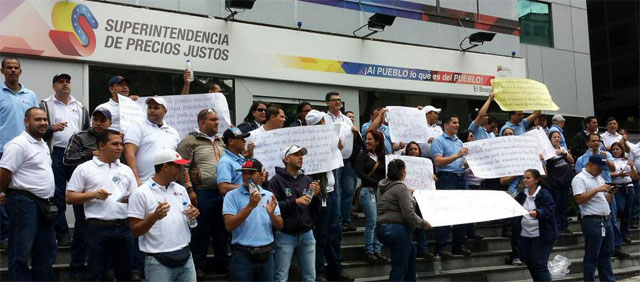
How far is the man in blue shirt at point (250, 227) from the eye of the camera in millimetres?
5992

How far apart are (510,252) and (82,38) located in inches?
308

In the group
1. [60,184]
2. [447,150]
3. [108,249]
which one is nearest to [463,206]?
[447,150]

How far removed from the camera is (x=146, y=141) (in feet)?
22.3

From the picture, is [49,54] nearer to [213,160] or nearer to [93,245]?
[213,160]

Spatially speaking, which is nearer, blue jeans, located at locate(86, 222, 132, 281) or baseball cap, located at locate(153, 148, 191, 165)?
baseball cap, located at locate(153, 148, 191, 165)

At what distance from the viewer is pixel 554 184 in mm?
10898

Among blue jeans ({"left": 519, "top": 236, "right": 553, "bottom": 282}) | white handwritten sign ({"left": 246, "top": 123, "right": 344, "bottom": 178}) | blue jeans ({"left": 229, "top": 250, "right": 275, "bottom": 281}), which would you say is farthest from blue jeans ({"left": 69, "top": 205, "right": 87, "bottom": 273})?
blue jeans ({"left": 519, "top": 236, "right": 553, "bottom": 282})

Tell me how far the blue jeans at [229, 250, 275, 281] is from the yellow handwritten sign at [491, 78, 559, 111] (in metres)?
6.52

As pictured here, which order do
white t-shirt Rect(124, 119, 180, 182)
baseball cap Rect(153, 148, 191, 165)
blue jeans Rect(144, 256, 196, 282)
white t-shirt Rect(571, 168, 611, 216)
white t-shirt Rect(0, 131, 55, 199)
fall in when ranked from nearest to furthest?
blue jeans Rect(144, 256, 196, 282)
baseball cap Rect(153, 148, 191, 165)
white t-shirt Rect(0, 131, 55, 199)
white t-shirt Rect(124, 119, 180, 182)
white t-shirt Rect(571, 168, 611, 216)

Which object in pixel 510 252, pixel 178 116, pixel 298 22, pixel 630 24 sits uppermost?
pixel 630 24

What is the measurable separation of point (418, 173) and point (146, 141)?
12.0 ft

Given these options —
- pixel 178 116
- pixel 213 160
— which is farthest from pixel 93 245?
pixel 178 116

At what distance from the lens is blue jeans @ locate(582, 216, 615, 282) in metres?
9.00

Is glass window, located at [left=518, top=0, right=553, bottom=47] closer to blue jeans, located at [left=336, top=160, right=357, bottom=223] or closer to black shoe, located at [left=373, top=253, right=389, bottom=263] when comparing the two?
blue jeans, located at [left=336, top=160, right=357, bottom=223]
